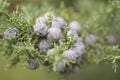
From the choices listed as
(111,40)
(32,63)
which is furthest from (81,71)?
(32,63)

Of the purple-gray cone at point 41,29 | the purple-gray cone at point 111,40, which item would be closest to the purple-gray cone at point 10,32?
the purple-gray cone at point 41,29

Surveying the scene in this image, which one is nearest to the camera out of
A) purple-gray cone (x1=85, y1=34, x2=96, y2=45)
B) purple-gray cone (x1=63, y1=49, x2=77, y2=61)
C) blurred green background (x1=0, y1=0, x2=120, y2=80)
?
purple-gray cone (x1=63, y1=49, x2=77, y2=61)

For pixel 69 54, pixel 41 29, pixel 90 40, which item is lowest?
pixel 69 54

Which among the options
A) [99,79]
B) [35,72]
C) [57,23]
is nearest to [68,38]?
[57,23]

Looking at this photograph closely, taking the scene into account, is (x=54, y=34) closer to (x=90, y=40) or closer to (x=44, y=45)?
(x=44, y=45)

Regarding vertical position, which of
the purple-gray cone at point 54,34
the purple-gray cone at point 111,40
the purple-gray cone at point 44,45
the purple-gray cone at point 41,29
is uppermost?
the purple-gray cone at point 111,40

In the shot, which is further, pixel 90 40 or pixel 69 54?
pixel 90 40

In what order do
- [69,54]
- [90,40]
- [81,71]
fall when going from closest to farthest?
[69,54], [90,40], [81,71]

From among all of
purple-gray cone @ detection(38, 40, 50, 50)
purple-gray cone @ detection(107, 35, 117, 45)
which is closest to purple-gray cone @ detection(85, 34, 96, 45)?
purple-gray cone @ detection(107, 35, 117, 45)

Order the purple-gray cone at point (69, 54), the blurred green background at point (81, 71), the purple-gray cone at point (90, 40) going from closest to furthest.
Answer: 1. the purple-gray cone at point (69, 54)
2. the purple-gray cone at point (90, 40)
3. the blurred green background at point (81, 71)

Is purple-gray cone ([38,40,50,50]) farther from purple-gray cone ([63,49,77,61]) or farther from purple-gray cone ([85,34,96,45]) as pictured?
purple-gray cone ([85,34,96,45])

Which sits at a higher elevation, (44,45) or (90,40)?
(90,40)

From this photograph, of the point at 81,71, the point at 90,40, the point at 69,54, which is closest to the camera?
the point at 69,54

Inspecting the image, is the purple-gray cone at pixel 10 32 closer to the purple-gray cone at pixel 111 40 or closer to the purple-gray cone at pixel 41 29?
the purple-gray cone at pixel 41 29
